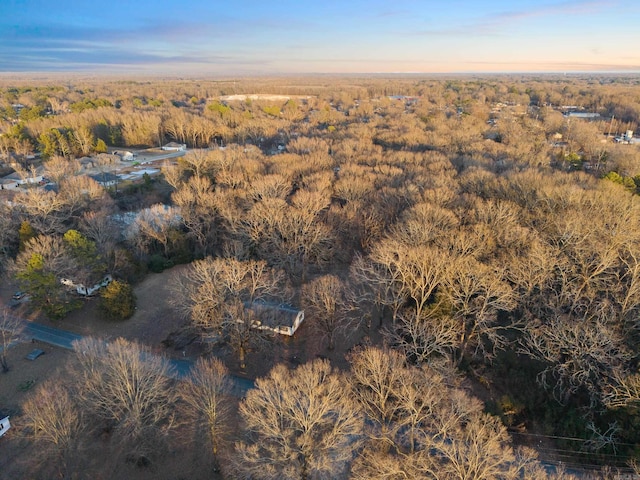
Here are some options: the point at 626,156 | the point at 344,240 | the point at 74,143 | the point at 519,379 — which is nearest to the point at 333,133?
the point at 344,240

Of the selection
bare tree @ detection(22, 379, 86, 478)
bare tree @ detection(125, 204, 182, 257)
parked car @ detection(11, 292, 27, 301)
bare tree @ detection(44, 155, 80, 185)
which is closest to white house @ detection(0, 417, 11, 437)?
bare tree @ detection(22, 379, 86, 478)

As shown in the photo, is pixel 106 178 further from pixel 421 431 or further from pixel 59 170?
pixel 421 431

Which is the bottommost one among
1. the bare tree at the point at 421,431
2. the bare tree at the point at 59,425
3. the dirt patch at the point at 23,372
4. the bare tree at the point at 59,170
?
the dirt patch at the point at 23,372

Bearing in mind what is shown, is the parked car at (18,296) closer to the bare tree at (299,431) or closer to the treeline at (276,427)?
the treeline at (276,427)

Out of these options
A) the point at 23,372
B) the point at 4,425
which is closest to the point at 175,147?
the point at 23,372

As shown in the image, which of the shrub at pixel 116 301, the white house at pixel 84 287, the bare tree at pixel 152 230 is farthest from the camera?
the bare tree at pixel 152 230

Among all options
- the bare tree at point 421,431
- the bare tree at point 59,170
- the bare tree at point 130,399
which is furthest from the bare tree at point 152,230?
the bare tree at point 421,431

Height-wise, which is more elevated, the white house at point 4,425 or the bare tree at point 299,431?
the bare tree at point 299,431
